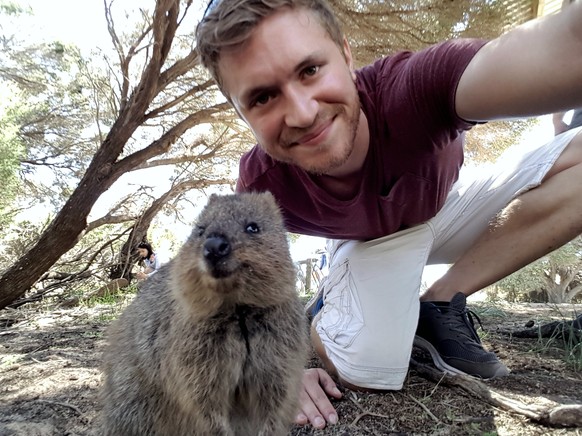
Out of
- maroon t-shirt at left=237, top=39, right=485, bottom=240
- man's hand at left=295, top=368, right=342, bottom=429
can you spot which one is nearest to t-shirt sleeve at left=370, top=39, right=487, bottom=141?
maroon t-shirt at left=237, top=39, right=485, bottom=240

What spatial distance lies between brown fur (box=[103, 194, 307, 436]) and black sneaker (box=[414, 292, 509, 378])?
108 centimetres

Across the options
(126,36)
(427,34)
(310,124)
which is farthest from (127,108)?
(310,124)

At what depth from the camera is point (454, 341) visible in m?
2.58

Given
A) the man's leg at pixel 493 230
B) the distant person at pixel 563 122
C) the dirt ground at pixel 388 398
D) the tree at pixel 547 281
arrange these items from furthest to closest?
1. the tree at pixel 547 281
2. the distant person at pixel 563 122
3. the man's leg at pixel 493 230
4. the dirt ground at pixel 388 398

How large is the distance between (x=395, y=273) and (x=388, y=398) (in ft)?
2.48

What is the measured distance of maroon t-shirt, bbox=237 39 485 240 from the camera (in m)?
1.92

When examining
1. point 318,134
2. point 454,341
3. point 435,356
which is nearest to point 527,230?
point 454,341

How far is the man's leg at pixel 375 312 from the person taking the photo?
2.52 meters

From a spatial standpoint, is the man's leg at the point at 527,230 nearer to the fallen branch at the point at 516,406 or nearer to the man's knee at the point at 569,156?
the man's knee at the point at 569,156

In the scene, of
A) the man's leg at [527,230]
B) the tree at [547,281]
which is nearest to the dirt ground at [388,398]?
the man's leg at [527,230]

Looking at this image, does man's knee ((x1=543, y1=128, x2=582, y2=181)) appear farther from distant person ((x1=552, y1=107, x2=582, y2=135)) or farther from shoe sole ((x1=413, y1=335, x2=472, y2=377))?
shoe sole ((x1=413, y1=335, x2=472, y2=377))

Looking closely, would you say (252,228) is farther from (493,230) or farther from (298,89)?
(493,230)

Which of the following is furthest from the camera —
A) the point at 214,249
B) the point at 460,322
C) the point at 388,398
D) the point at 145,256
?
the point at 145,256

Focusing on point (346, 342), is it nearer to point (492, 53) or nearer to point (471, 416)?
point (471, 416)
